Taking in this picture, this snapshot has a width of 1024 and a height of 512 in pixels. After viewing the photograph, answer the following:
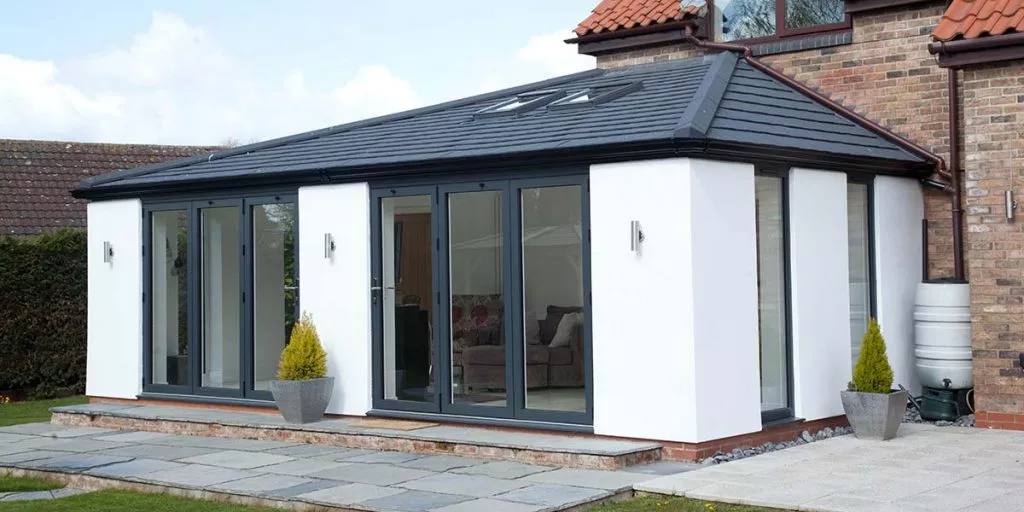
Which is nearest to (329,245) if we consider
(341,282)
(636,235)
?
(341,282)

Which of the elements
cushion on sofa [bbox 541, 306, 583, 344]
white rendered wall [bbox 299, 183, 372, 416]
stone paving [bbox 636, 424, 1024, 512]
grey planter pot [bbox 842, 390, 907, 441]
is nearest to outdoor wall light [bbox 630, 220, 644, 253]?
cushion on sofa [bbox 541, 306, 583, 344]

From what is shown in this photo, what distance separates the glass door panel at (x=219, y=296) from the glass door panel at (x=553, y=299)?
366 centimetres

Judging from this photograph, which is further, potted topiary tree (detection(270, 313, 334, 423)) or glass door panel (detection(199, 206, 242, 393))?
glass door panel (detection(199, 206, 242, 393))

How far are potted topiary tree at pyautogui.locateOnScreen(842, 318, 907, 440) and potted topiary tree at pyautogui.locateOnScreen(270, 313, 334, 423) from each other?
4661 mm

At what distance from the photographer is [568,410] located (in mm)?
10070

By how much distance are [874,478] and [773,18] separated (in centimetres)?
656

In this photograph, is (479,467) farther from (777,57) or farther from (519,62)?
(519,62)

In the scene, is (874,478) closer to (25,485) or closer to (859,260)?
(859,260)

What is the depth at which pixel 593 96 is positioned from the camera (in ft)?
37.8

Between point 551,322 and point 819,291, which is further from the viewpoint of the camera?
point 819,291

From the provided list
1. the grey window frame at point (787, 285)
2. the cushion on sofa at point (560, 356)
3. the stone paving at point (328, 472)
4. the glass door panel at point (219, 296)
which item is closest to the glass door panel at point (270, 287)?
the glass door panel at point (219, 296)

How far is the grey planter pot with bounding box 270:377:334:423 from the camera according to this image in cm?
1117

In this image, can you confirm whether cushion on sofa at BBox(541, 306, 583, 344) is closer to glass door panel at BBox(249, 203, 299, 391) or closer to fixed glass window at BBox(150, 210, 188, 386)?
glass door panel at BBox(249, 203, 299, 391)

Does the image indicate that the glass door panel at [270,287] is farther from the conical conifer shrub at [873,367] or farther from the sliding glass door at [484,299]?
the conical conifer shrub at [873,367]
